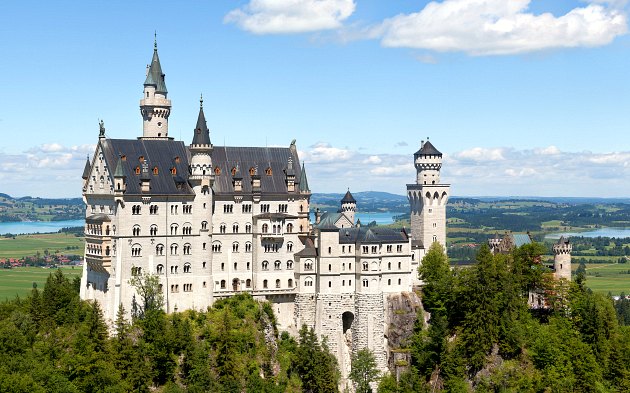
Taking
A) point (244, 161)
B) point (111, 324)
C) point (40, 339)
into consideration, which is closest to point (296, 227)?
point (244, 161)

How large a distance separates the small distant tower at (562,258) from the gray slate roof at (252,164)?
3498 centimetres

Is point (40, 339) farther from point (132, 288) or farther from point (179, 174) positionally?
point (179, 174)

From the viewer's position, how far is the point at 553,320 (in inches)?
4409

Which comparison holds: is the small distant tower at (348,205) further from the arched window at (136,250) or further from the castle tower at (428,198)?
the arched window at (136,250)

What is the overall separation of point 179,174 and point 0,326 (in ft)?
87.0

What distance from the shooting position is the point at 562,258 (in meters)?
118

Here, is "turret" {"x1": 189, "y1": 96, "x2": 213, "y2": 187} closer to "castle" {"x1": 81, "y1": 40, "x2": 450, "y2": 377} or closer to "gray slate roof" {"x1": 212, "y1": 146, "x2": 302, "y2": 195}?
"castle" {"x1": 81, "y1": 40, "x2": 450, "y2": 377}

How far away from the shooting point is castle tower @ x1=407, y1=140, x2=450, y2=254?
12331 cm

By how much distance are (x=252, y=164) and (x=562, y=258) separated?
42.1 meters

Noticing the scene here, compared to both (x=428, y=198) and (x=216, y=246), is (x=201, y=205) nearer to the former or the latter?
(x=216, y=246)

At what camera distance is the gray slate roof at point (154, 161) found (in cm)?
10362

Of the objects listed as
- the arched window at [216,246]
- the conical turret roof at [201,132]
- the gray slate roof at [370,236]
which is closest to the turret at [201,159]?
the conical turret roof at [201,132]

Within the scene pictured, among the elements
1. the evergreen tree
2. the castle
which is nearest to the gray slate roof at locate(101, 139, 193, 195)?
the castle

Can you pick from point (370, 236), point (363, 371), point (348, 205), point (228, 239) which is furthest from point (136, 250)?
point (348, 205)
